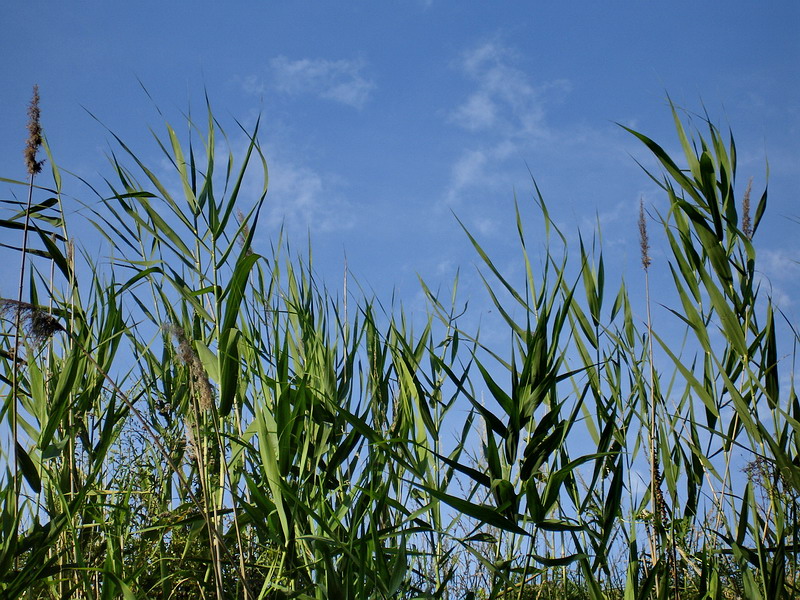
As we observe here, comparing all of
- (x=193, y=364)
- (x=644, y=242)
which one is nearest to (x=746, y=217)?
(x=644, y=242)

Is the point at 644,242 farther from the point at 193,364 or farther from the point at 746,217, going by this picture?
the point at 193,364

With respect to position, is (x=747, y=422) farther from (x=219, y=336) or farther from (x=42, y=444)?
(x=42, y=444)

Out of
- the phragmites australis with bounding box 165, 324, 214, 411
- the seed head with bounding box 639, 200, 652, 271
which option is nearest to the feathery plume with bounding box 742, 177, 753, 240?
the seed head with bounding box 639, 200, 652, 271

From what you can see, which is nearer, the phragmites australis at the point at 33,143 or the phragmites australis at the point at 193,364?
the phragmites australis at the point at 193,364

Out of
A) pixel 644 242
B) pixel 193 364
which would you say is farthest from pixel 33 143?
pixel 644 242

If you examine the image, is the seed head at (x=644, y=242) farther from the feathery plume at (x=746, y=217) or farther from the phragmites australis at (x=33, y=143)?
the phragmites australis at (x=33, y=143)

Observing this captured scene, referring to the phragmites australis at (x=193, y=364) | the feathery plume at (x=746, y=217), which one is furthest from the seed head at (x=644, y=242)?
the phragmites australis at (x=193, y=364)

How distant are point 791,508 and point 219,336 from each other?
1541 millimetres

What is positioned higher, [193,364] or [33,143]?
[33,143]

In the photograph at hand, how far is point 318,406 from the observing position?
6.24ft

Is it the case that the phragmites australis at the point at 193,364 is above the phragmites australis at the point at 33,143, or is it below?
below

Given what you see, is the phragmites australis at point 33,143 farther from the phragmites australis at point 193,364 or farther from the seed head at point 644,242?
the seed head at point 644,242

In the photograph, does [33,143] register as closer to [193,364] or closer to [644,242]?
[193,364]

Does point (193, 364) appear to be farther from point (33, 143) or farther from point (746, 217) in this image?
point (746, 217)
